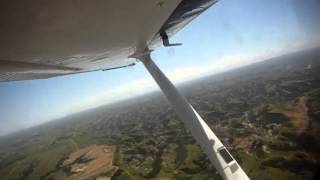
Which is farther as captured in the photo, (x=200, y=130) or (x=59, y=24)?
(x=200, y=130)

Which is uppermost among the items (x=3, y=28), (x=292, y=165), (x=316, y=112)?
(x=3, y=28)

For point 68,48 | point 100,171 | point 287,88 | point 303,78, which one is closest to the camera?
point 68,48

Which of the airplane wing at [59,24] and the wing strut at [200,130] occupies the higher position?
the airplane wing at [59,24]

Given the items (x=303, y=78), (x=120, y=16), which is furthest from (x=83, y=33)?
(x=303, y=78)

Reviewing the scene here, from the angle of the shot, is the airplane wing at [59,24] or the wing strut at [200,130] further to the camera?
the wing strut at [200,130]

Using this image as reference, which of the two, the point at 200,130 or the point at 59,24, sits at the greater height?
the point at 59,24

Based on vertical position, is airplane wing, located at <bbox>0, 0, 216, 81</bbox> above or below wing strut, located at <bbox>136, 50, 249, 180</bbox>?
above

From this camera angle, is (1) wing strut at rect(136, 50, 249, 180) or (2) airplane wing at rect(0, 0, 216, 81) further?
(1) wing strut at rect(136, 50, 249, 180)

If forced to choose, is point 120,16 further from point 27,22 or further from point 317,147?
point 317,147
